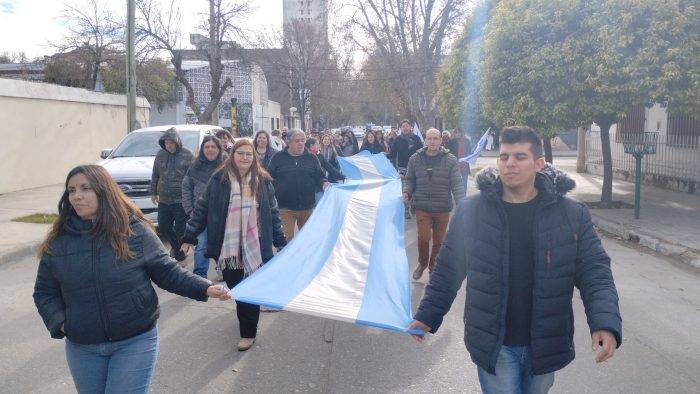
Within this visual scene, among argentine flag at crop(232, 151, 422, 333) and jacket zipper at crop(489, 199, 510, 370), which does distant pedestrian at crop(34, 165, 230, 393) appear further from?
jacket zipper at crop(489, 199, 510, 370)

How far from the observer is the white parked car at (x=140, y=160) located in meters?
10.6

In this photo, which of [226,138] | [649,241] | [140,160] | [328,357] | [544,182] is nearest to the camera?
[544,182]

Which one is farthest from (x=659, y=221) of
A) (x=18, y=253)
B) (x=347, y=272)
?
(x=18, y=253)

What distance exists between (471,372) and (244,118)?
49134mm

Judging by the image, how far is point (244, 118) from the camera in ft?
172

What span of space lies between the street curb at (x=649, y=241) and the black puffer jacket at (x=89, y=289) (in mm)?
8767

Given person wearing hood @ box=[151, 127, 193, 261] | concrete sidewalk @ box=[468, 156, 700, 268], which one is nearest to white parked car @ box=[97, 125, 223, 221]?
person wearing hood @ box=[151, 127, 193, 261]

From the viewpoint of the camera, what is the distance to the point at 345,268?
4906 millimetres

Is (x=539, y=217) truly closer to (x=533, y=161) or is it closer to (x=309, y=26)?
(x=533, y=161)

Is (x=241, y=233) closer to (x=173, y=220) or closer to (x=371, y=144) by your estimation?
(x=173, y=220)

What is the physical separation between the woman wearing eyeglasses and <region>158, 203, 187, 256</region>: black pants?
2683mm

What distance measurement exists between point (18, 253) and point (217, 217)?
5.78 metres

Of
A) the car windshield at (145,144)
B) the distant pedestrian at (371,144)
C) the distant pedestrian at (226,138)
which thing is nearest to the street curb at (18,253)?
the car windshield at (145,144)

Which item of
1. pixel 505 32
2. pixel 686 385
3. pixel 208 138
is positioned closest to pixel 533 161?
pixel 686 385
